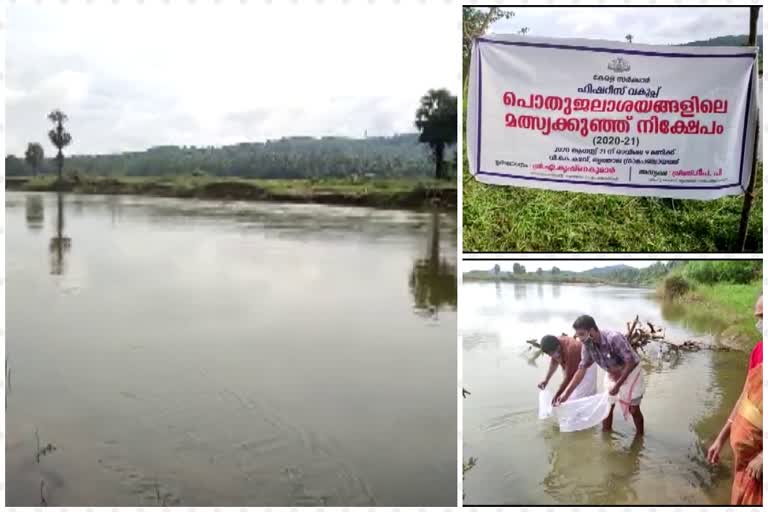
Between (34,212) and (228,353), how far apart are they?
1021mm

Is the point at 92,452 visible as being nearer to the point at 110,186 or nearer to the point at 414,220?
the point at 110,186

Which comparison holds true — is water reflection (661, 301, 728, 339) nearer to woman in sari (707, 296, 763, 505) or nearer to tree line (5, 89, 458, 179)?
woman in sari (707, 296, 763, 505)

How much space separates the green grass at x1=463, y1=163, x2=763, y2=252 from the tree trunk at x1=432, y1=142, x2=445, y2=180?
259 millimetres

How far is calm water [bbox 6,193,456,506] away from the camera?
8.55ft

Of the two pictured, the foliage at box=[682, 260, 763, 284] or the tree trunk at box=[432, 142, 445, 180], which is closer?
the foliage at box=[682, 260, 763, 284]

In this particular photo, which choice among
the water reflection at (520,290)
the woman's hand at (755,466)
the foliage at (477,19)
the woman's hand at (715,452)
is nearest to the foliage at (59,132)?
the foliage at (477,19)

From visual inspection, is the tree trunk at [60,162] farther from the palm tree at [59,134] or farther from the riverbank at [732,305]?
the riverbank at [732,305]

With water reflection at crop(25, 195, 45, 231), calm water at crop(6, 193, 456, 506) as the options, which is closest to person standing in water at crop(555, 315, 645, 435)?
calm water at crop(6, 193, 456, 506)

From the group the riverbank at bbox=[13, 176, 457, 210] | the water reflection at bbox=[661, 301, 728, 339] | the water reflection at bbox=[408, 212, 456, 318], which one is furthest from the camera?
the riverbank at bbox=[13, 176, 457, 210]

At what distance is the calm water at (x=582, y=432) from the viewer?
2.55 meters

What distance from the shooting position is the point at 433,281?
9.60 ft

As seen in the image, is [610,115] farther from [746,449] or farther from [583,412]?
[746,449]

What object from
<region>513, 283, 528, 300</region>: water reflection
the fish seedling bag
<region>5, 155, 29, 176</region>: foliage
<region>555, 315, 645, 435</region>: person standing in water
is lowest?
the fish seedling bag

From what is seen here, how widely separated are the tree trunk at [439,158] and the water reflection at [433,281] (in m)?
0.17
